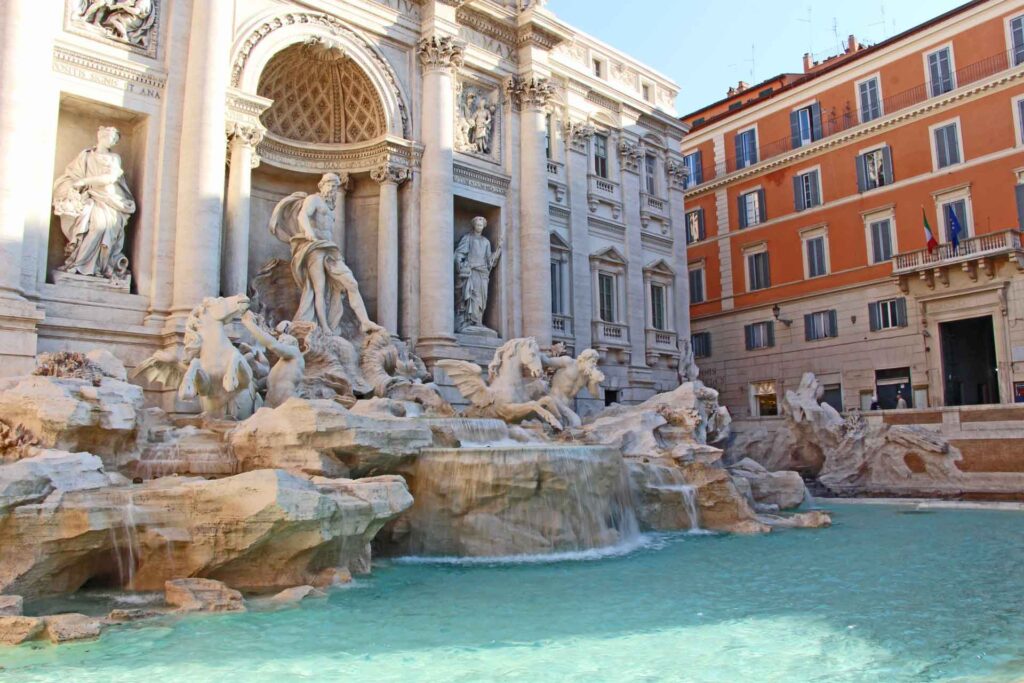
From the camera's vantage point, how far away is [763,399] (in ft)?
92.8

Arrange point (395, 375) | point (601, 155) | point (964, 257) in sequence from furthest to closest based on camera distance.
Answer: point (601, 155), point (964, 257), point (395, 375)

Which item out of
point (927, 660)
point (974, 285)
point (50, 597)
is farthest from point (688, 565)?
point (974, 285)

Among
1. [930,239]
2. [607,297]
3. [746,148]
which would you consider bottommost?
[607,297]

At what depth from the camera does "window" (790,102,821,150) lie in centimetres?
2746

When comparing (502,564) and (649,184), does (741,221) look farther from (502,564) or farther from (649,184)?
(502,564)

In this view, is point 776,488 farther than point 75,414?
Yes

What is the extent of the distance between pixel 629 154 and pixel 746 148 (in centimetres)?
768

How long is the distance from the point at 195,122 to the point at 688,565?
421 inches

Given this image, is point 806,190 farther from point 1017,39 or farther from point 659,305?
point 1017,39

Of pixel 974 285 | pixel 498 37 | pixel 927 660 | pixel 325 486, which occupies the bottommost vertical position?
pixel 927 660

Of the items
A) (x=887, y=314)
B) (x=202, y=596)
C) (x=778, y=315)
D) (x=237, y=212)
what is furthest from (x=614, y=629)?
(x=778, y=315)

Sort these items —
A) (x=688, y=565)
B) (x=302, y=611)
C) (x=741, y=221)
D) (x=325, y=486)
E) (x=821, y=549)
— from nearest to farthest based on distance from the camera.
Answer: (x=302, y=611)
(x=325, y=486)
(x=688, y=565)
(x=821, y=549)
(x=741, y=221)

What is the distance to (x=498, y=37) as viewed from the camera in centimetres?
2042

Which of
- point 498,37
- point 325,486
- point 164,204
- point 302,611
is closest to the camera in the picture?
point 302,611
